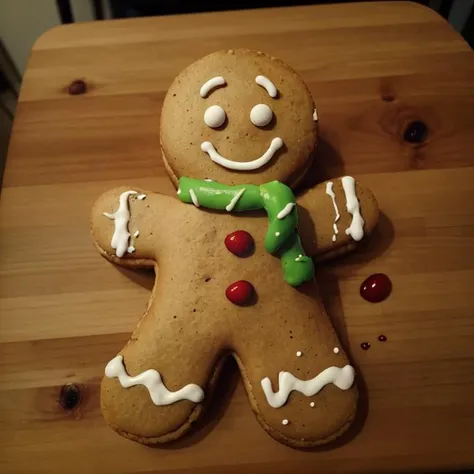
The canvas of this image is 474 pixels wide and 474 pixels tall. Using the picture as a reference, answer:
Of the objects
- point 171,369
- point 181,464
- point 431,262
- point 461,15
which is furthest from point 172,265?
point 461,15

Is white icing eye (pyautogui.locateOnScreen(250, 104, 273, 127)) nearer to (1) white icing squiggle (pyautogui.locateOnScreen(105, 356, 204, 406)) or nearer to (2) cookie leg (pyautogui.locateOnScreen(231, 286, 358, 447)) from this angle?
(2) cookie leg (pyautogui.locateOnScreen(231, 286, 358, 447))

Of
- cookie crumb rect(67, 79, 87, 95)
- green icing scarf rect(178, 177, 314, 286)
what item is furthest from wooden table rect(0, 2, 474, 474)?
green icing scarf rect(178, 177, 314, 286)

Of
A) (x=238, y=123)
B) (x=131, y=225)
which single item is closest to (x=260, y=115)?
(x=238, y=123)

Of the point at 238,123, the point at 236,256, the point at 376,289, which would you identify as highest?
the point at 238,123

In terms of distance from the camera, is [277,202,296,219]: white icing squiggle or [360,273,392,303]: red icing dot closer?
[277,202,296,219]: white icing squiggle

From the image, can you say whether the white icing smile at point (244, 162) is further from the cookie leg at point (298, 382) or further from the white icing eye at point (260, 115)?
the cookie leg at point (298, 382)

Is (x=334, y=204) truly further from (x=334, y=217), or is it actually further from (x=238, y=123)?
(x=238, y=123)

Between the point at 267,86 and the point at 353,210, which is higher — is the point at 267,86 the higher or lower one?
the higher one

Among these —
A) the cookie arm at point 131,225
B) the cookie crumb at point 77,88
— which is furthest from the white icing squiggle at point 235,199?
the cookie crumb at point 77,88
